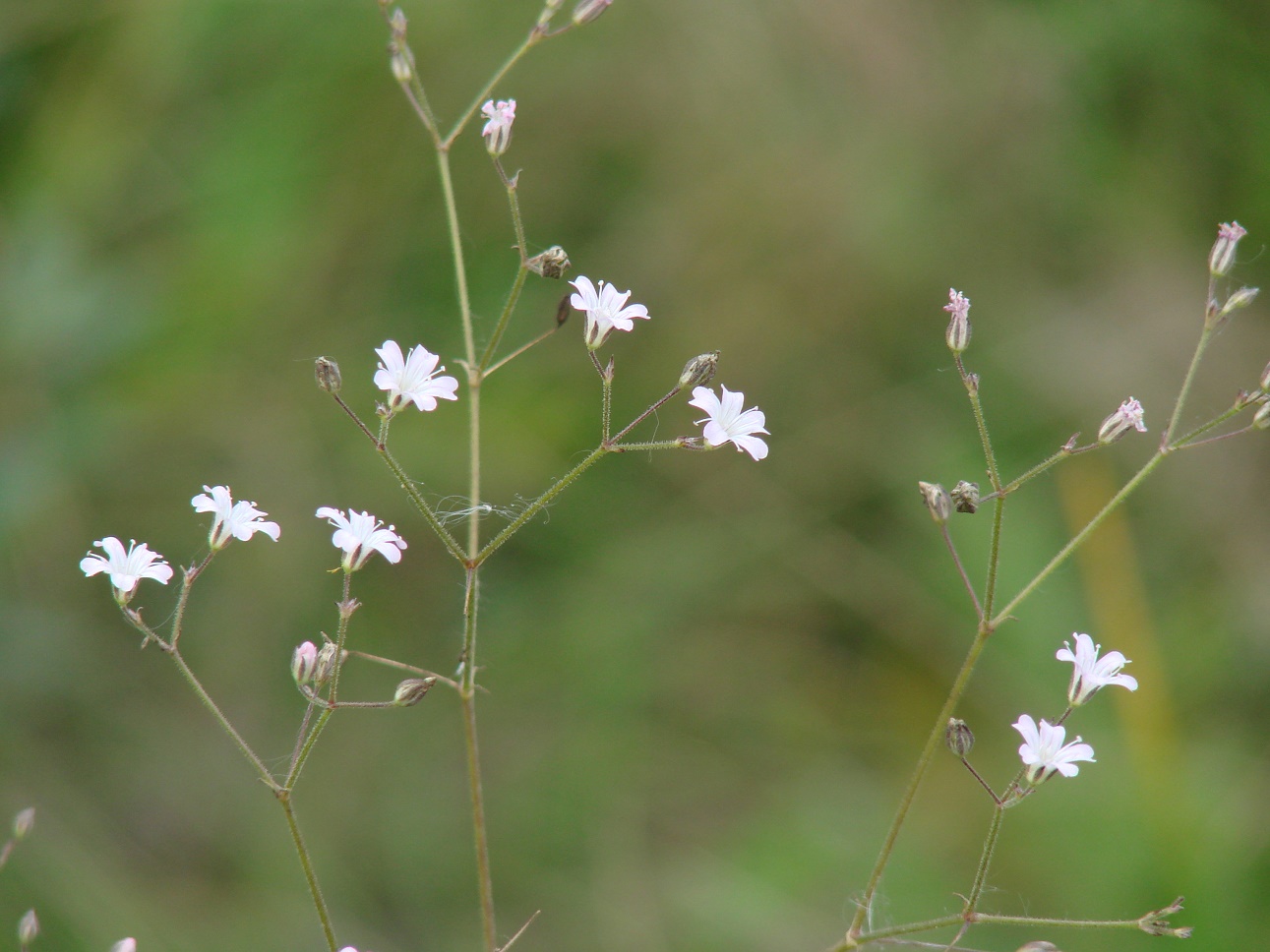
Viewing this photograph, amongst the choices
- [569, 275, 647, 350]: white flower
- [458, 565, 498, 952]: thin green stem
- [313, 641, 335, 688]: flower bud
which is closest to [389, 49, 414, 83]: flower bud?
[569, 275, 647, 350]: white flower

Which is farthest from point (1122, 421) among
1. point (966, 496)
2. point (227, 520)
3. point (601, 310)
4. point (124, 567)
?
point (124, 567)

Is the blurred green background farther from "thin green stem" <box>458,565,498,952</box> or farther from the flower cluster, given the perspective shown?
"thin green stem" <box>458,565,498,952</box>

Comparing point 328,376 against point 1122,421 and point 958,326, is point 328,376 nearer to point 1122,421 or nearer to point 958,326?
point 958,326

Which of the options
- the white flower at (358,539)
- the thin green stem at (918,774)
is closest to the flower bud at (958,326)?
the thin green stem at (918,774)

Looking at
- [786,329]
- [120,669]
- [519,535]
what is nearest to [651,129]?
[786,329]

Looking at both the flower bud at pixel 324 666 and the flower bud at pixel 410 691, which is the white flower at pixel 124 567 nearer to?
the flower bud at pixel 324 666

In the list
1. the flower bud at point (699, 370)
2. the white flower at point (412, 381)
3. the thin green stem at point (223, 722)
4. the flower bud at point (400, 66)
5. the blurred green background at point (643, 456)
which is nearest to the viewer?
the thin green stem at point (223, 722)
